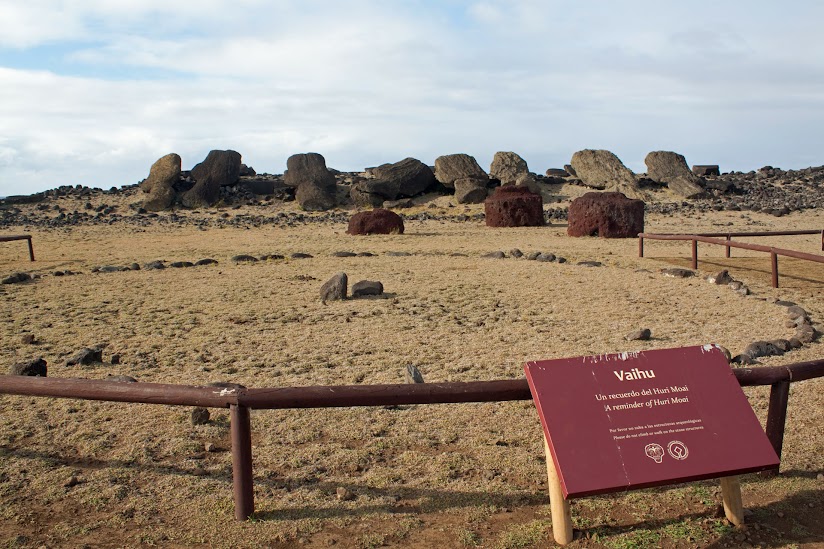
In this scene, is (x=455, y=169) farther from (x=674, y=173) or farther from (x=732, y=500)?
(x=732, y=500)

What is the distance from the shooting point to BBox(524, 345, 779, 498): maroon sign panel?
3.40 meters

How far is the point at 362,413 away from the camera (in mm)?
5691

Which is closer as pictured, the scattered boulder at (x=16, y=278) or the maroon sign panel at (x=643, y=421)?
the maroon sign panel at (x=643, y=421)

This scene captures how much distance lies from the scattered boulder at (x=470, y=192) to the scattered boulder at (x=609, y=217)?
8.56 m

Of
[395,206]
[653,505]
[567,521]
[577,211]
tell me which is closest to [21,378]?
[567,521]

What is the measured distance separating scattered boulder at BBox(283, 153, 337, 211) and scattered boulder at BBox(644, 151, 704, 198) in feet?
40.8

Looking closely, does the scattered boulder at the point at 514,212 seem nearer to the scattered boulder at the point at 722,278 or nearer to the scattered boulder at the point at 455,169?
the scattered boulder at the point at 455,169

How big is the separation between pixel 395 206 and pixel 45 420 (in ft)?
71.7

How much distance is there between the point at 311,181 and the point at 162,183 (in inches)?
220

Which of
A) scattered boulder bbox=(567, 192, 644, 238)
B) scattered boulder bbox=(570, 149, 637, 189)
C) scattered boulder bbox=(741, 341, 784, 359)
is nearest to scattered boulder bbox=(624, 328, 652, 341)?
scattered boulder bbox=(741, 341, 784, 359)

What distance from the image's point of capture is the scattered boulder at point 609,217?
1775 cm

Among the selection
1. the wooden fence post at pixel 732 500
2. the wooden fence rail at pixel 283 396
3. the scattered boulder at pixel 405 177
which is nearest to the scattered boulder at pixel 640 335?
the wooden fence rail at pixel 283 396

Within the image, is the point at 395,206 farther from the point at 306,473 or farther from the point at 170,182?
the point at 306,473

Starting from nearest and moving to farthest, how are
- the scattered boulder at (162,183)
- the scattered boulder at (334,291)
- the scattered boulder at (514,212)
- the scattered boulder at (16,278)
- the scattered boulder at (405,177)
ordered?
1. the scattered boulder at (334,291)
2. the scattered boulder at (16,278)
3. the scattered boulder at (514,212)
4. the scattered boulder at (405,177)
5. the scattered boulder at (162,183)
